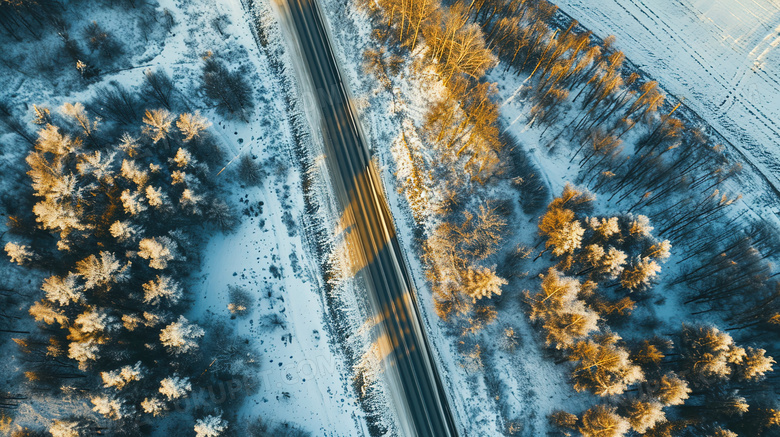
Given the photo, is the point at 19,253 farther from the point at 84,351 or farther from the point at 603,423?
the point at 603,423

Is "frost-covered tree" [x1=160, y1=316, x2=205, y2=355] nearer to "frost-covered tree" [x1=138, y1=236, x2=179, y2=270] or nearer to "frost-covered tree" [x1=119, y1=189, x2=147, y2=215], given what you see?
"frost-covered tree" [x1=138, y1=236, x2=179, y2=270]

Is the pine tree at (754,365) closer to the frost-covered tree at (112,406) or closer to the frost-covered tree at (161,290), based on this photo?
the frost-covered tree at (161,290)

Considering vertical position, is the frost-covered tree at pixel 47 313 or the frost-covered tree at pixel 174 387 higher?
the frost-covered tree at pixel 174 387

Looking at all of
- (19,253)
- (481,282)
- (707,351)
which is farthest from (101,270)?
(707,351)

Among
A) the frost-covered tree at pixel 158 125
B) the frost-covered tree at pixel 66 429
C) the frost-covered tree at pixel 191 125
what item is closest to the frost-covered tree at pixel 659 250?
the frost-covered tree at pixel 191 125

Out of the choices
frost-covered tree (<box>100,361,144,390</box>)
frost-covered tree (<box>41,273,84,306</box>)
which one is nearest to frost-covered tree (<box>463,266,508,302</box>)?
frost-covered tree (<box>100,361,144,390</box>)

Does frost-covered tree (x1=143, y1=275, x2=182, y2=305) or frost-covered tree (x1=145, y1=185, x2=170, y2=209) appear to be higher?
frost-covered tree (x1=145, y1=185, x2=170, y2=209)

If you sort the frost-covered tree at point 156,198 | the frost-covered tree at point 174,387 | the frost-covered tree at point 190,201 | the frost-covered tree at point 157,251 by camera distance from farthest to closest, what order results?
the frost-covered tree at point 190,201
the frost-covered tree at point 156,198
the frost-covered tree at point 157,251
the frost-covered tree at point 174,387
